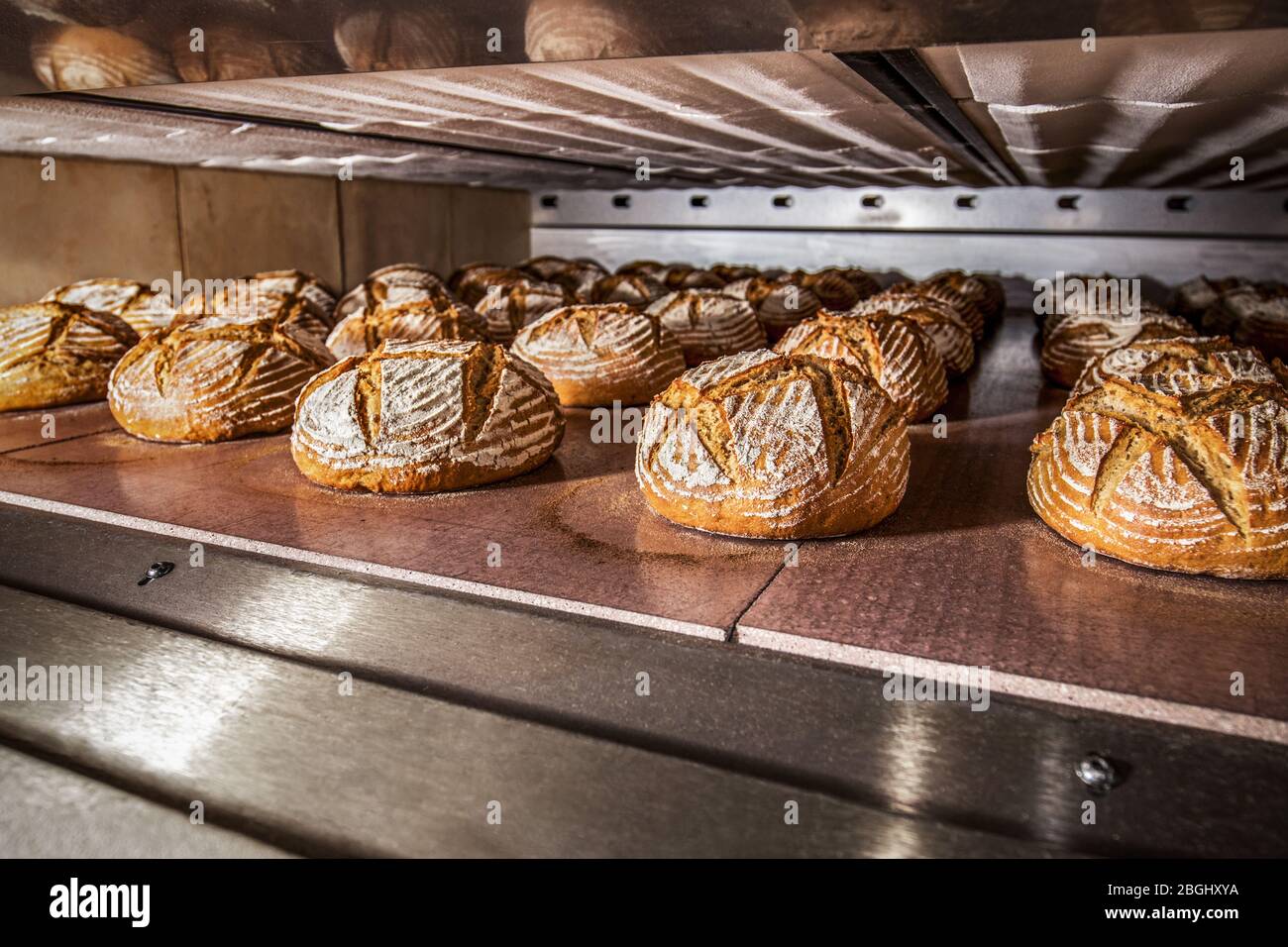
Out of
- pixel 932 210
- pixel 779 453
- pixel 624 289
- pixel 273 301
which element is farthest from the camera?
pixel 932 210

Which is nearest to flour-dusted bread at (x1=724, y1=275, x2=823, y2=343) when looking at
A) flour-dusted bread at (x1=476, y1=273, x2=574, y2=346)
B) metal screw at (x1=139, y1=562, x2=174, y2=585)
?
flour-dusted bread at (x1=476, y1=273, x2=574, y2=346)

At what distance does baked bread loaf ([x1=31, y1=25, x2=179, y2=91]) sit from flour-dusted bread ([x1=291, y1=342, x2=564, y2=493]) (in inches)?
24.7

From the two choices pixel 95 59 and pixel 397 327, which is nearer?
pixel 95 59

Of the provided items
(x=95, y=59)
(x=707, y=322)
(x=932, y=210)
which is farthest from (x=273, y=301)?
(x=932, y=210)

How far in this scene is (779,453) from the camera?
5.01ft

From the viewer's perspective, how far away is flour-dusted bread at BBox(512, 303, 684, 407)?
99.0 inches

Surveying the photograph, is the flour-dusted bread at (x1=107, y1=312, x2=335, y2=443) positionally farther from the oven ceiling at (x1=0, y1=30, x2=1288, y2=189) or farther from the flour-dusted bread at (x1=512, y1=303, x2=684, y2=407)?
the flour-dusted bread at (x1=512, y1=303, x2=684, y2=407)

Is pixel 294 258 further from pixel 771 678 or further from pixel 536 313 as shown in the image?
pixel 771 678

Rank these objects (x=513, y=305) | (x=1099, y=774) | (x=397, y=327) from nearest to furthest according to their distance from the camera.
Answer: (x=1099, y=774), (x=397, y=327), (x=513, y=305)

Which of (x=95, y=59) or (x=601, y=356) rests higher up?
(x=95, y=59)

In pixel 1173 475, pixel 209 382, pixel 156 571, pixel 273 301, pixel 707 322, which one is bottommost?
pixel 156 571

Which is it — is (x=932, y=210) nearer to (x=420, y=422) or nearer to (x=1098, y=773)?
(x=420, y=422)

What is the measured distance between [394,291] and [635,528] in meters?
1.94

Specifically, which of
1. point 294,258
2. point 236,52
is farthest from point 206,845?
point 294,258
